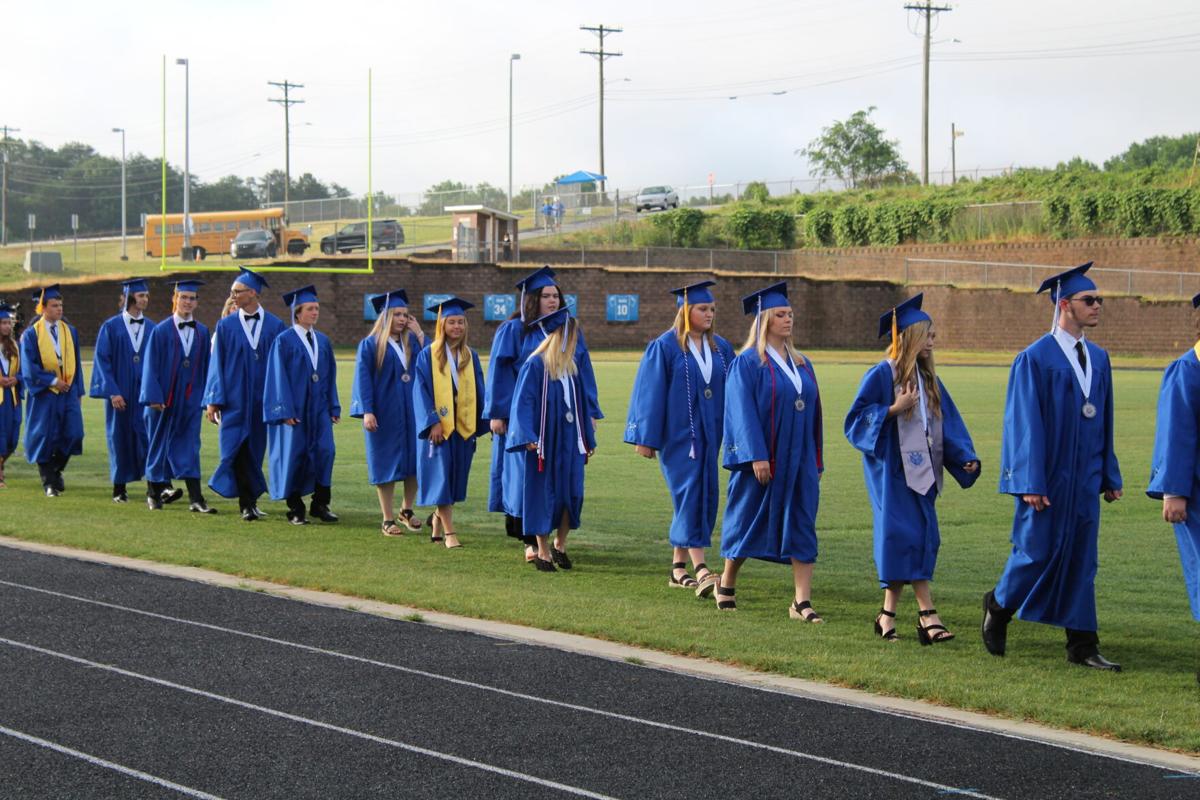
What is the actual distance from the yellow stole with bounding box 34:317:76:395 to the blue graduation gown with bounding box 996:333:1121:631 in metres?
10.8

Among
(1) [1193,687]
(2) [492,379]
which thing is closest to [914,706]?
(1) [1193,687]

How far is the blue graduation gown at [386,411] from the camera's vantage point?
1191 centimetres

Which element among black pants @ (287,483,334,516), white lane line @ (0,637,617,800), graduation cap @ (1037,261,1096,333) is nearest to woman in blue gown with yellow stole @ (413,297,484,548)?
black pants @ (287,483,334,516)

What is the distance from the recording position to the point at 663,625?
805 cm

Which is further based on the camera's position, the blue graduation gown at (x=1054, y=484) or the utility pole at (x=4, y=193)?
the utility pole at (x=4, y=193)

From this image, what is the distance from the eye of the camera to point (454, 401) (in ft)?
37.4

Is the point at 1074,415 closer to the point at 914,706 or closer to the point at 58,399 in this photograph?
the point at 914,706

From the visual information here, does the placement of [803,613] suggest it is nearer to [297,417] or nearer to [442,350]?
[442,350]

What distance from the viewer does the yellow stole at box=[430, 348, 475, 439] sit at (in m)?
11.3

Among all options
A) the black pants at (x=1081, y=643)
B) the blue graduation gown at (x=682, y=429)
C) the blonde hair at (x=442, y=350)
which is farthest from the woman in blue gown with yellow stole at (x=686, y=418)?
the black pants at (x=1081, y=643)

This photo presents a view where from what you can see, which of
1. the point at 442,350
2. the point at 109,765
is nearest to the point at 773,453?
the point at 442,350

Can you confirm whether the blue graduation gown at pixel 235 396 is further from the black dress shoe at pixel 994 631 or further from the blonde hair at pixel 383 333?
the black dress shoe at pixel 994 631

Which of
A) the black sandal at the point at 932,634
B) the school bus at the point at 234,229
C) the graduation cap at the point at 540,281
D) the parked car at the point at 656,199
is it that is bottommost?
the black sandal at the point at 932,634

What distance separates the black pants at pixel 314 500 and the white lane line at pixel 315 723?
4922 millimetres
